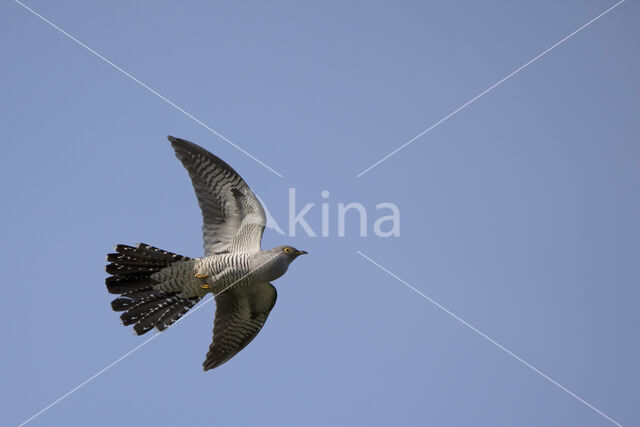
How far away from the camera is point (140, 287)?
31.5 ft

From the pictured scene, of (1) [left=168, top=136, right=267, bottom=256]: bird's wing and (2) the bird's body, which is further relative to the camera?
(1) [left=168, top=136, right=267, bottom=256]: bird's wing

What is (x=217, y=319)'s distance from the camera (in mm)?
10055

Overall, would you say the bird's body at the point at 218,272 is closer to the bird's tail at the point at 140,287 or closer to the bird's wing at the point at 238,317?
the bird's tail at the point at 140,287

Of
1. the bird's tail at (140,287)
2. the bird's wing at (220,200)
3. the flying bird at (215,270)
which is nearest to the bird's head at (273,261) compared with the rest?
the flying bird at (215,270)

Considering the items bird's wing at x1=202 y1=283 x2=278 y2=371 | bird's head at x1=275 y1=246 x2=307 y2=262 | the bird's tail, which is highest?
bird's head at x1=275 y1=246 x2=307 y2=262

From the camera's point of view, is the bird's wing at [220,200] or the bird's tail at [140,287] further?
the bird's wing at [220,200]

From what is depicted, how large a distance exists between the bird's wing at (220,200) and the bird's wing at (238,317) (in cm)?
64

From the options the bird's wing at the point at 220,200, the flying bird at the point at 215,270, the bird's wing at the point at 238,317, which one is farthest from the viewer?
the bird's wing at the point at 238,317

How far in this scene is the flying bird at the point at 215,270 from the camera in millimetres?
9445

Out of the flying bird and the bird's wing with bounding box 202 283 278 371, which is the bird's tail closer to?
the flying bird

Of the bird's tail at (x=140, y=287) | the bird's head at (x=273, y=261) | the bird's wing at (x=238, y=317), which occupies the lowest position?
the bird's tail at (x=140, y=287)

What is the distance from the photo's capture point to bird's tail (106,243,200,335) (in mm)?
9453

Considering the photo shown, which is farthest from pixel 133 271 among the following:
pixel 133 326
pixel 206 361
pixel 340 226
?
pixel 340 226

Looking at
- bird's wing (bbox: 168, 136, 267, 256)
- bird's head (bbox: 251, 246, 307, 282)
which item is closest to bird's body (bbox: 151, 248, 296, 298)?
bird's head (bbox: 251, 246, 307, 282)
